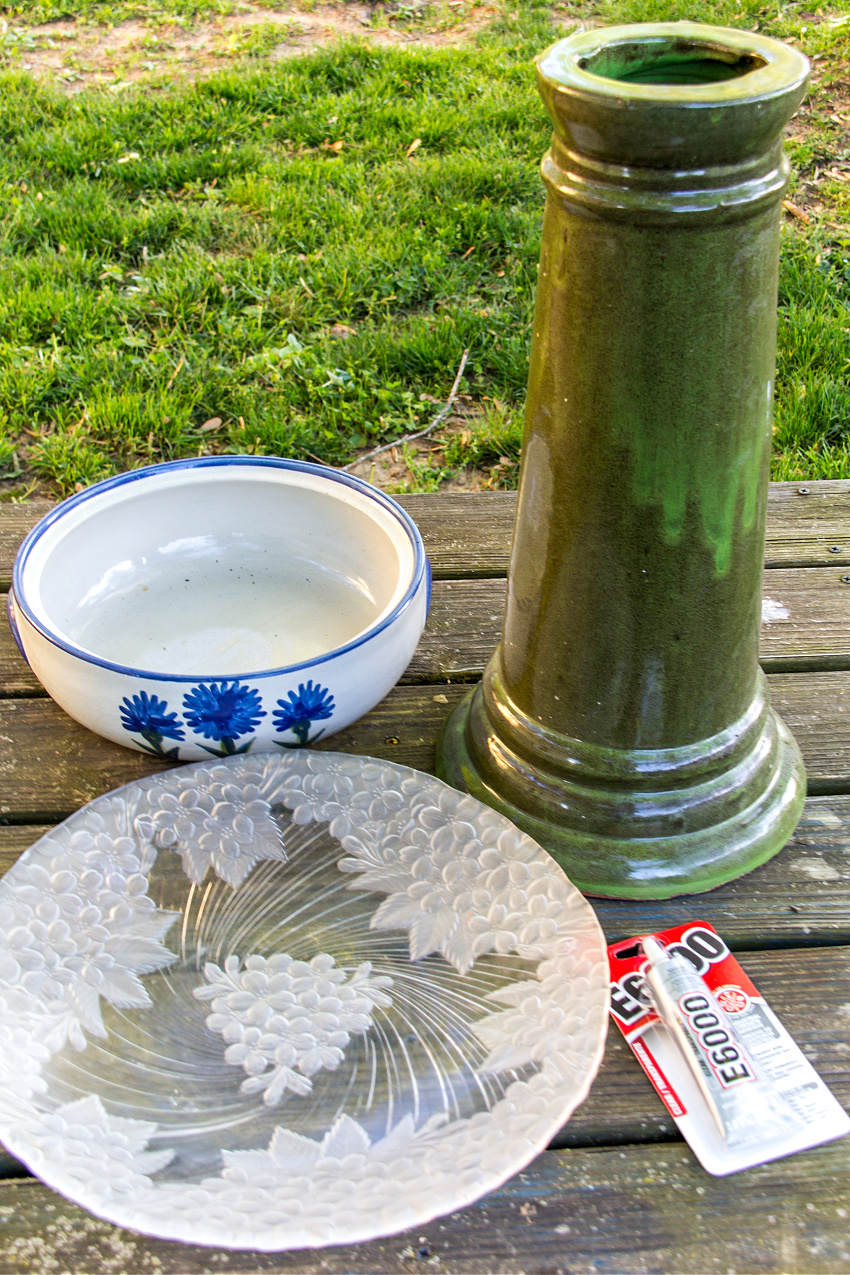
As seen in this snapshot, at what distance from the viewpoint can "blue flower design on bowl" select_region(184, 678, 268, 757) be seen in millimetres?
719

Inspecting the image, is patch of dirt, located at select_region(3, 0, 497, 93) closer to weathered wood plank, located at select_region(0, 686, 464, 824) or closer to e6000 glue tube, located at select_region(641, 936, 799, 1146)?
weathered wood plank, located at select_region(0, 686, 464, 824)

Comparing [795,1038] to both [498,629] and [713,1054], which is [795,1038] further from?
[498,629]

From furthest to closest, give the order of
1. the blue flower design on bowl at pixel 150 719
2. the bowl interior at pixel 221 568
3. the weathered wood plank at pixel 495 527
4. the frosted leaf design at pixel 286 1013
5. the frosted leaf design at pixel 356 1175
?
the weathered wood plank at pixel 495 527 → the bowl interior at pixel 221 568 → the blue flower design on bowl at pixel 150 719 → the frosted leaf design at pixel 286 1013 → the frosted leaf design at pixel 356 1175

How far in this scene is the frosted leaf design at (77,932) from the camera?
0.63m

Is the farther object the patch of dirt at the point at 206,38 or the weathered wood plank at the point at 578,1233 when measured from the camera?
the patch of dirt at the point at 206,38

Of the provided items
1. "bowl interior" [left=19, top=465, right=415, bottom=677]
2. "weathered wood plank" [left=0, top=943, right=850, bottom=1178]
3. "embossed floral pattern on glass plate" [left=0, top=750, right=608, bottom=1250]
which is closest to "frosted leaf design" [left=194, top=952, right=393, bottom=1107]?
"embossed floral pattern on glass plate" [left=0, top=750, right=608, bottom=1250]

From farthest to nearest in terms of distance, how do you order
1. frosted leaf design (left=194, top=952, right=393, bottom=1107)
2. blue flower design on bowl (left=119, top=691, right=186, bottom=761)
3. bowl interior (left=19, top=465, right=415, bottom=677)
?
bowl interior (left=19, top=465, right=415, bottom=677), blue flower design on bowl (left=119, top=691, right=186, bottom=761), frosted leaf design (left=194, top=952, right=393, bottom=1107)

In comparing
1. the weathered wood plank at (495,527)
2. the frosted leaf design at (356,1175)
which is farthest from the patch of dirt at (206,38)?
the frosted leaf design at (356,1175)

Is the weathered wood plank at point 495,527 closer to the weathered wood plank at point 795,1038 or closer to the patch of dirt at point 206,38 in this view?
the weathered wood plank at point 795,1038

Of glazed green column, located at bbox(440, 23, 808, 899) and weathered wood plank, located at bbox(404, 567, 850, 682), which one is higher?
glazed green column, located at bbox(440, 23, 808, 899)

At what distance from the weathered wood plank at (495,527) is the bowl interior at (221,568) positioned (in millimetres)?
144

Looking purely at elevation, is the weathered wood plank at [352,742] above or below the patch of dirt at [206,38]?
below

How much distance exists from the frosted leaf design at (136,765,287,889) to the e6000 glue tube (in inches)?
10.4

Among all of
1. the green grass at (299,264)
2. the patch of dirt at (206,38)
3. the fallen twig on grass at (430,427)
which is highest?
the patch of dirt at (206,38)
